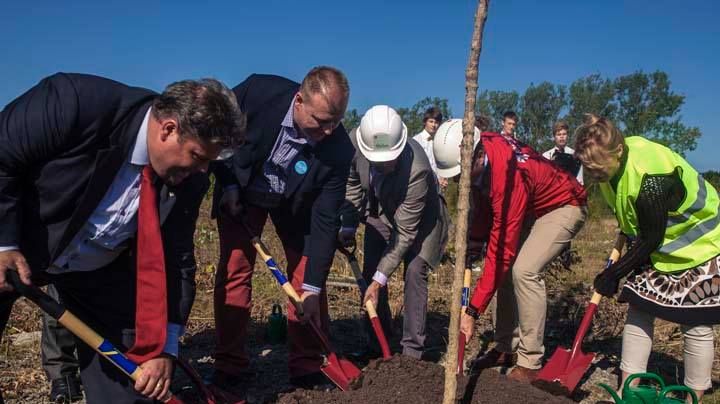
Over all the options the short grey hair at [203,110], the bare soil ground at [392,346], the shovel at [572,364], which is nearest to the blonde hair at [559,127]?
the bare soil ground at [392,346]

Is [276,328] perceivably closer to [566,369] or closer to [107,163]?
[566,369]

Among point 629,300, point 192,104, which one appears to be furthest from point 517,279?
point 192,104

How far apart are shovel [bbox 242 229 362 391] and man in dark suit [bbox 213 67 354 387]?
0.25 ft

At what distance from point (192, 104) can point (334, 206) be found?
1.71 metres

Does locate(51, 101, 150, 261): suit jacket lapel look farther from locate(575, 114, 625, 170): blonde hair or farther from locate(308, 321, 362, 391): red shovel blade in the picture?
locate(575, 114, 625, 170): blonde hair

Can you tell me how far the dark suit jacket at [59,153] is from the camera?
2.17 metres

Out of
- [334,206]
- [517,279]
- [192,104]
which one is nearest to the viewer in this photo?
[192,104]

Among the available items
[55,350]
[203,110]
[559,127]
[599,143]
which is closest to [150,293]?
[203,110]

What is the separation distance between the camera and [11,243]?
2.27 m

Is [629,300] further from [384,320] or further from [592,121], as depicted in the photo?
[384,320]

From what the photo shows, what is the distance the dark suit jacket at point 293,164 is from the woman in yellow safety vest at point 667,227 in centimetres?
145

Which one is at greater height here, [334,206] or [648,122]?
[648,122]

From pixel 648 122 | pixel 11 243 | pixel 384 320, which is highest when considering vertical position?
pixel 648 122

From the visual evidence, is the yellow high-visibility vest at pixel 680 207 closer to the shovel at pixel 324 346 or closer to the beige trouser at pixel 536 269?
the beige trouser at pixel 536 269
